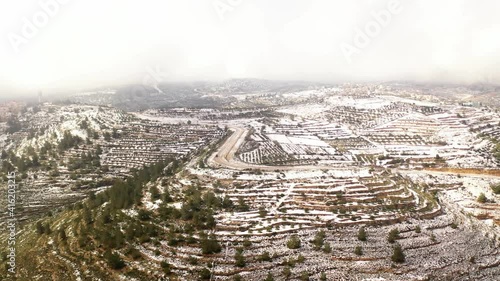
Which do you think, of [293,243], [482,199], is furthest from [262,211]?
[482,199]

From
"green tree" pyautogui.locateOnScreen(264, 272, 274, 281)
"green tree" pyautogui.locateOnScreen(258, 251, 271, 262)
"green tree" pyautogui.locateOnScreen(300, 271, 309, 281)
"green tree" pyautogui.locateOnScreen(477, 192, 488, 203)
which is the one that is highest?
"green tree" pyautogui.locateOnScreen(477, 192, 488, 203)

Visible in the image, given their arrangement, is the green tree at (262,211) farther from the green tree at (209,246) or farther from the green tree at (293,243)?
the green tree at (209,246)

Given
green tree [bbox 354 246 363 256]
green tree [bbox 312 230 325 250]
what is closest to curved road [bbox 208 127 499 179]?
green tree [bbox 312 230 325 250]

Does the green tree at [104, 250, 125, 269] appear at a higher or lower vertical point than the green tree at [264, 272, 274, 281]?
higher

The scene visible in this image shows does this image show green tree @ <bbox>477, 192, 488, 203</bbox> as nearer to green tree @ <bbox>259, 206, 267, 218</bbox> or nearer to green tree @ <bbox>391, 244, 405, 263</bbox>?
green tree @ <bbox>391, 244, 405, 263</bbox>

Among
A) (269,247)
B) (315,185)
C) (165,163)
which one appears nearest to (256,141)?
(165,163)

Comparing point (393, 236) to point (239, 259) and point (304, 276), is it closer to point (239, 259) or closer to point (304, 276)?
point (304, 276)

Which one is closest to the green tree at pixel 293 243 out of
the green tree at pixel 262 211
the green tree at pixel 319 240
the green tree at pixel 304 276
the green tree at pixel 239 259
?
the green tree at pixel 319 240

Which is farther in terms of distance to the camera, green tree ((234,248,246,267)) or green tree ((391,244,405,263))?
green tree ((391,244,405,263))

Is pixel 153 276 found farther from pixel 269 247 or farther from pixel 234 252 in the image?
pixel 269 247

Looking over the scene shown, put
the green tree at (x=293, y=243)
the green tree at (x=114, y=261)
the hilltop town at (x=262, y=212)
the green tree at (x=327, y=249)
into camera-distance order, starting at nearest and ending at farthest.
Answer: the green tree at (x=114, y=261)
the hilltop town at (x=262, y=212)
the green tree at (x=327, y=249)
the green tree at (x=293, y=243)

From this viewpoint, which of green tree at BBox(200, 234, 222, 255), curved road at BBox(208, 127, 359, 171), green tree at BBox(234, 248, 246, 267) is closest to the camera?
green tree at BBox(234, 248, 246, 267)

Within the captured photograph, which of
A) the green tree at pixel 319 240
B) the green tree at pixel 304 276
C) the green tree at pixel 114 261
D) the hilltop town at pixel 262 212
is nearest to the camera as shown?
the green tree at pixel 304 276
